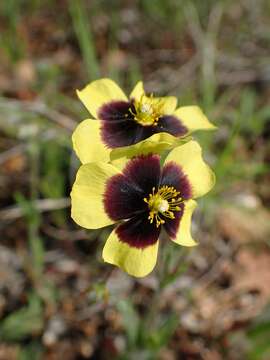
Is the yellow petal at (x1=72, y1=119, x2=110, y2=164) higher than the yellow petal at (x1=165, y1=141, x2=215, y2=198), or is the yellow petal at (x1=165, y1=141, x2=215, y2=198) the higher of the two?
the yellow petal at (x1=72, y1=119, x2=110, y2=164)

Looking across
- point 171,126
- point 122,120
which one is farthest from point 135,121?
point 171,126

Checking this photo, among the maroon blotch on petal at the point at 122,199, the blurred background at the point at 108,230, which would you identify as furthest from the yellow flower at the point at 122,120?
the blurred background at the point at 108,230

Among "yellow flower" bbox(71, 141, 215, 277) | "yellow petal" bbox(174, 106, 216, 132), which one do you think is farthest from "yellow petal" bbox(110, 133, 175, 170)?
"yellow petal" bbox(174, 106, 216, 132)

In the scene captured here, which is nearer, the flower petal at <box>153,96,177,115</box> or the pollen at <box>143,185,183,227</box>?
the pollen at <box>143,185,183,227</box>

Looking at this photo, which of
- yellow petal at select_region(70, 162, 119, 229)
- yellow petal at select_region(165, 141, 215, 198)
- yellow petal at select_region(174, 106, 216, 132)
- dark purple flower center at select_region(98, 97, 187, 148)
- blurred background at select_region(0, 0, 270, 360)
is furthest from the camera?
blurred background at select_region(0, 0, 270, 360)

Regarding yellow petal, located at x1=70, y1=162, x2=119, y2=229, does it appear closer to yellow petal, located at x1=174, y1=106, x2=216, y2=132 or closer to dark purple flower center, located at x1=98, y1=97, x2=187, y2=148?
dark purple flower center, located at x1=98, y1=97, x2=187, y2=148

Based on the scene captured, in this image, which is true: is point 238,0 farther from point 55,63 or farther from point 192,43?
point 55,63

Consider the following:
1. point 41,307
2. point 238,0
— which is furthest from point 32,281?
point 238,0

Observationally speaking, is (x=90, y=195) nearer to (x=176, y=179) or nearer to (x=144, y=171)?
(x=144, y=171)
